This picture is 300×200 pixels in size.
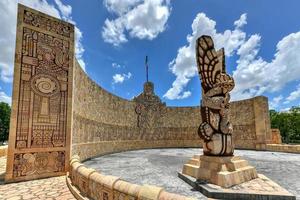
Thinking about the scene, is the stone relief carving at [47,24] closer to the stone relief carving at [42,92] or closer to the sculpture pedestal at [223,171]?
the stone relief carving at [42,92]

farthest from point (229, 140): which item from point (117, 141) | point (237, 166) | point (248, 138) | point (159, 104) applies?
point (159, 104)

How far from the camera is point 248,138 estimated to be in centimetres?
1558

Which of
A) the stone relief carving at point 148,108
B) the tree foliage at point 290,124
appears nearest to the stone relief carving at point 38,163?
the stone relief carving at point 148,108

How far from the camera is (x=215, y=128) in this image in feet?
16.6

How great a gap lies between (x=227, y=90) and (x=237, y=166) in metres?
1.99

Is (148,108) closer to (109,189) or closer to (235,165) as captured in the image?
(235,165)

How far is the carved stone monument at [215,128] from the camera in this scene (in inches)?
185

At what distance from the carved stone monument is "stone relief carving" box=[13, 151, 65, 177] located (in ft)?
13.6

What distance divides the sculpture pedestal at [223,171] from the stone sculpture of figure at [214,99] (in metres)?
0.21

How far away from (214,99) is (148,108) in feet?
40.5

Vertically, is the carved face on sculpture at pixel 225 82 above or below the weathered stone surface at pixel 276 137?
above

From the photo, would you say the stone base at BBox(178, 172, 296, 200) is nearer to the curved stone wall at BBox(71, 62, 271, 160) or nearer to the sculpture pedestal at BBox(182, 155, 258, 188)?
the sculpture pedestal at BBox(182, 155, 258, 188)

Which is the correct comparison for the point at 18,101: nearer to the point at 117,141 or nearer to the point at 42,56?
the point at 42,56

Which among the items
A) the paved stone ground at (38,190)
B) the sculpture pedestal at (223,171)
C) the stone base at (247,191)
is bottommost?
the paved stone ground at (38,190)
